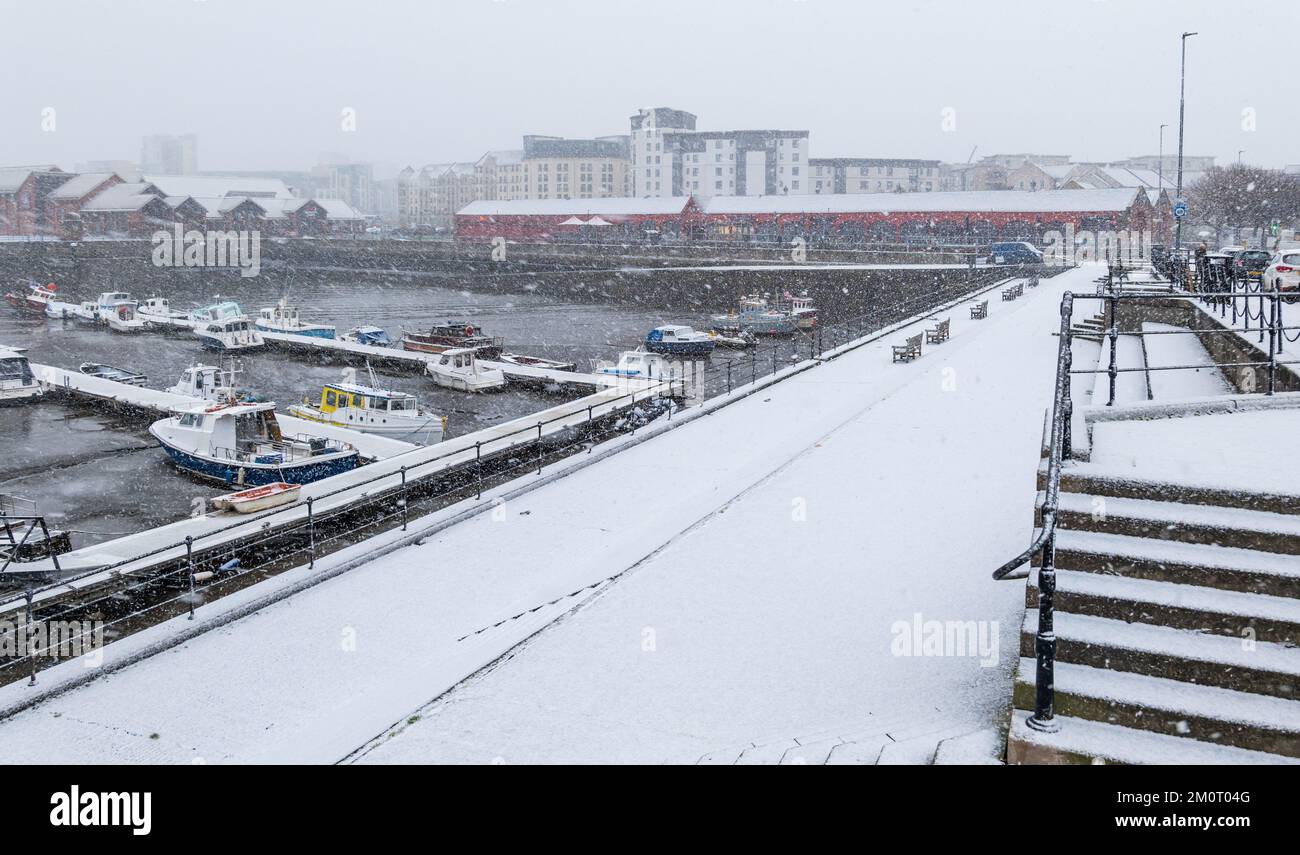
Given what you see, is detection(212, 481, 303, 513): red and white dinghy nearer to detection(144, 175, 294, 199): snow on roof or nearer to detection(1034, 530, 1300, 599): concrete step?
detection(1034, 530, 1300, 599): concrete step

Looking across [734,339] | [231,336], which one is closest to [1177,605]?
[734,339]

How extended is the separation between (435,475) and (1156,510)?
420 inches

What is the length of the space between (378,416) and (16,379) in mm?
15413

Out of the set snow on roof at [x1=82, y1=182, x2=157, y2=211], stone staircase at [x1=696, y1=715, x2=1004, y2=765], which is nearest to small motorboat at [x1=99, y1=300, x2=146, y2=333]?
stone staircase at [x1=696, y1=715, x2=1004, y2=765]

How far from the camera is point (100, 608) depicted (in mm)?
11070

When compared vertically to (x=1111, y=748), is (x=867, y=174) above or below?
above

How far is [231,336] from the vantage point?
154ft

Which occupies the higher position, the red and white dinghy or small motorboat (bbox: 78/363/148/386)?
small motorboat (bbox: 78/363/148/386)

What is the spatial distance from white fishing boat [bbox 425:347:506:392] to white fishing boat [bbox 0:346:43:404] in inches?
508

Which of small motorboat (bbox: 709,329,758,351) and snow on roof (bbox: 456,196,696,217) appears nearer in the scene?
small motorboat (bbox: 709,329,758,351)

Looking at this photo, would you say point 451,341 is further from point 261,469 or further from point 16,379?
point 261,469

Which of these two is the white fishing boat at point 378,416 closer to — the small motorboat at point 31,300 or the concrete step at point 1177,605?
the concrete step at point 1177,605

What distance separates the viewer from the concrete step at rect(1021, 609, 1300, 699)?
17.4 ft

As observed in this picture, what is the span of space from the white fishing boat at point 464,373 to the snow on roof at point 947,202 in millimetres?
54711
